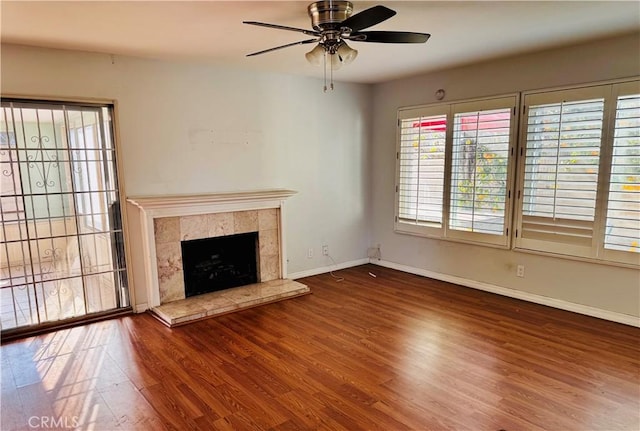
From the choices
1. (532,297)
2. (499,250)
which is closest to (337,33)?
(499,250)

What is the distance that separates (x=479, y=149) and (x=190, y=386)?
12.4 feet

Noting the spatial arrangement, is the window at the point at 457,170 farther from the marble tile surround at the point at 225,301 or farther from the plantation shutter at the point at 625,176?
the marble tile surround at the point at 225,301

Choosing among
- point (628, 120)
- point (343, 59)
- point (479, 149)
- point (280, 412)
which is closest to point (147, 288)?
point (280, 412)

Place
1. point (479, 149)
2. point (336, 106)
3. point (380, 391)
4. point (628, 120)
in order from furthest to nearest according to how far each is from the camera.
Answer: point (336, 106)
point (479, 149)
point (628, 120)
point (380, 391)

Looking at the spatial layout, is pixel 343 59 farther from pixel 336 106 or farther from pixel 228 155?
pixel 336 106

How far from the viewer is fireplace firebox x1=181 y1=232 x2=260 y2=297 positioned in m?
4.34

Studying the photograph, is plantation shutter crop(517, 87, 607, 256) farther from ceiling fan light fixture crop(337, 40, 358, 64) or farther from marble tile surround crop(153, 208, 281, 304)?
marble tile surround crop(153, 208, 281, 304)

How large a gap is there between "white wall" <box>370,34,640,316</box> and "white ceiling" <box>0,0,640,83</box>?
0.82 feet

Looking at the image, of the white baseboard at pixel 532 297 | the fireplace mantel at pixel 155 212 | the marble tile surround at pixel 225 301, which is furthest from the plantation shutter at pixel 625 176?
Result: the fireplace mantel at pixel 155 212

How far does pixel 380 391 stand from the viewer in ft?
8.48

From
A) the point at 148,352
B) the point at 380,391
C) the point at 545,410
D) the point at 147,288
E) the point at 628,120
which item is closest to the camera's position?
the point at 545,410

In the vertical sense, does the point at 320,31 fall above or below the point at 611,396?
above

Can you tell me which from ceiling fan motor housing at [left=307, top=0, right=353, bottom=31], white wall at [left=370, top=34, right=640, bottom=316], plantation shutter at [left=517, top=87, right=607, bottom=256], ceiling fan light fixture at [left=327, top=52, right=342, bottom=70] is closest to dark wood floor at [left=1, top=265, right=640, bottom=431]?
white wall at [left=370, top=34, right=640, bottom=316]

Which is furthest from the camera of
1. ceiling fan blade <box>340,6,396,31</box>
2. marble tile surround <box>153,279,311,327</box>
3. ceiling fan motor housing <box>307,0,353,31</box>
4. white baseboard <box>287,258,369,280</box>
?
white baseboard <box>287,258,369,280</box>
